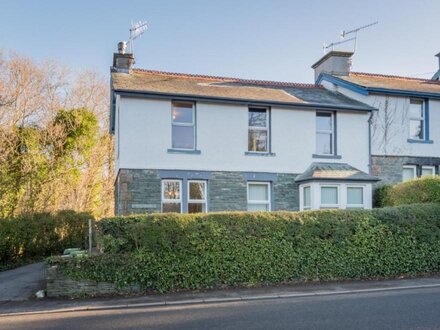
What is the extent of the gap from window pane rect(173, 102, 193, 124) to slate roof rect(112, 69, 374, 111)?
1.77 ft

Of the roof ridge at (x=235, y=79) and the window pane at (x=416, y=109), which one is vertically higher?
the roof ridge at (x=235, y=79)

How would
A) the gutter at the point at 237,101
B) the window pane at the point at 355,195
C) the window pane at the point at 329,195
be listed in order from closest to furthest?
the gutter at the point at 237,101
the window pane at the point at 329,195
the window pane at the point at 355,195

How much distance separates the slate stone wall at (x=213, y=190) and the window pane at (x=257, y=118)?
6.40 feet

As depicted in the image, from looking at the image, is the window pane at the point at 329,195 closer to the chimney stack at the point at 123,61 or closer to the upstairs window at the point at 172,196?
the upstairs window at the point at 172,196

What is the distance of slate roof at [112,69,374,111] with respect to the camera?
15.6 m

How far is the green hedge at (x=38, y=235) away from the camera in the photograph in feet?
51.9

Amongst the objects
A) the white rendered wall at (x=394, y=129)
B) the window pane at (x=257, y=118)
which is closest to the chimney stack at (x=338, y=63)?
the white rendered wall at (x=394, y=129)

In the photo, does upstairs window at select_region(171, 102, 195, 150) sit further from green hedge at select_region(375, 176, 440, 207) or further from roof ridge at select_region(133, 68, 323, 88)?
green hedge at select_region(375, 176, 440, 207)

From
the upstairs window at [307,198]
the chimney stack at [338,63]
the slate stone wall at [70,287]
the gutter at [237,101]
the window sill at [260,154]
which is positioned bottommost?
the slate stone wall at [70,287]

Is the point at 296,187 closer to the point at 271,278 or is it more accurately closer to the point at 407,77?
the point at 271,278

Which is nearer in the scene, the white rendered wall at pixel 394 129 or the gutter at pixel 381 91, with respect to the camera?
the white rendered wall at pixel 394 129

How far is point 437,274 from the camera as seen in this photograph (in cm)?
1206

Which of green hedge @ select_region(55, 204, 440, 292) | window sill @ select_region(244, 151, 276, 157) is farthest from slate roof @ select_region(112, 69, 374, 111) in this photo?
green hedge @ select_region(55, 204, 440, 292)

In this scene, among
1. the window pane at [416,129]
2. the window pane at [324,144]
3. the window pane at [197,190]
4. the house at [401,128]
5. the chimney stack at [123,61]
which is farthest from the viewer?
the window pane at [416,129]
